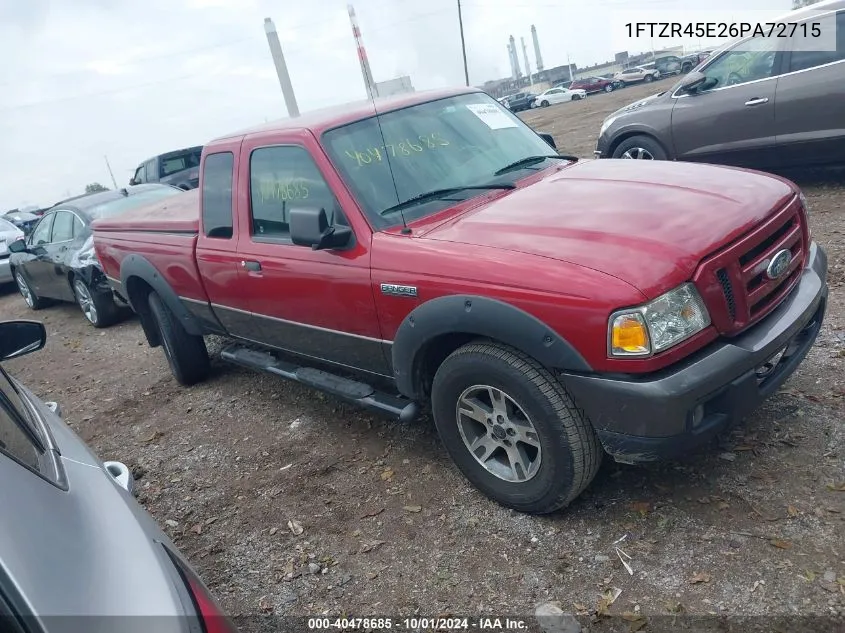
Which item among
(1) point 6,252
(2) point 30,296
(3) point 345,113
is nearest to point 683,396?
(3) point 345,113

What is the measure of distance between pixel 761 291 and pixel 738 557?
3.56 feet

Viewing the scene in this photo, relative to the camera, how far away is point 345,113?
3887 millimetres

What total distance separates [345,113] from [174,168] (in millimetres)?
12999

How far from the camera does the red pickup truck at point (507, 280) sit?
2.54m

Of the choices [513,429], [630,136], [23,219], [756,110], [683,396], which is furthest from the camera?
[23,219]

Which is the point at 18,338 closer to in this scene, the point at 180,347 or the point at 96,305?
the point at 180,347

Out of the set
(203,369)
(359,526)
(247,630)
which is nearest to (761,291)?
(359,526)

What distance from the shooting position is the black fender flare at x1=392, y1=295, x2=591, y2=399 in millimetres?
2607

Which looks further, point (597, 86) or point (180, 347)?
point (597, 86)

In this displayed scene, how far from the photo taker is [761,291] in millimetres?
2775

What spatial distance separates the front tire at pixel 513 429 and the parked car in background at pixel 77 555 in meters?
1.47

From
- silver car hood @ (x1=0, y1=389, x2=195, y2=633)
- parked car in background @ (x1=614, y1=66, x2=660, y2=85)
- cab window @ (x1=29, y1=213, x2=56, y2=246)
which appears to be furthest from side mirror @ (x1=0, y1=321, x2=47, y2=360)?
parked car in background @ (x1=614, y1=66, x2=660, y2=85)

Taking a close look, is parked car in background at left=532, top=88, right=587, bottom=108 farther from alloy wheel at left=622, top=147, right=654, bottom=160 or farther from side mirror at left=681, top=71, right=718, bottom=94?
side mirror at left=681, top=71, right=718, bottom=94

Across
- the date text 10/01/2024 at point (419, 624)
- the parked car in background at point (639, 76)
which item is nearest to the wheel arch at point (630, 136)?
the date text 10/01/2024 at point (419, 624)
